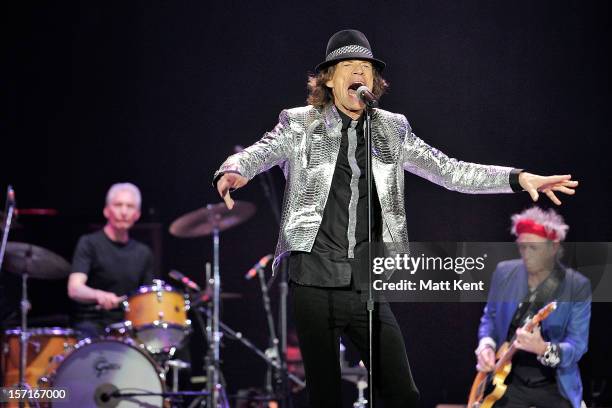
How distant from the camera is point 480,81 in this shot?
536 centimetres

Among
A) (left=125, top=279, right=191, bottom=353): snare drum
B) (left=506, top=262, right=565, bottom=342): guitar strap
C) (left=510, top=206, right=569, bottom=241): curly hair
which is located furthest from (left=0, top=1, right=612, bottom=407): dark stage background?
(left=125, top=279, right=191, bottom=353): snare drum

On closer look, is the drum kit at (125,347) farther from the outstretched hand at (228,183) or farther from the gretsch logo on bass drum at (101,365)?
the outstretched hand at (228,183)

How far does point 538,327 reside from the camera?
470cm

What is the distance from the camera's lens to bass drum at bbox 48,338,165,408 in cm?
530

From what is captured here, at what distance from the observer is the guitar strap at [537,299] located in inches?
188

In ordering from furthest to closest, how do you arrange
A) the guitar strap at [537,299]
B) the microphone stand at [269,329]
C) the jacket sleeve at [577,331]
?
the microphone stand at [269,329]
the guitar strap at [537,299]
the jacket sleeve at [577,331]

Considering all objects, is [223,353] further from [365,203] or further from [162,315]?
[365,203]

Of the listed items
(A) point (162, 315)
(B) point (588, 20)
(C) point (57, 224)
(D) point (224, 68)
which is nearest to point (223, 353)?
(A) point (162, 315)

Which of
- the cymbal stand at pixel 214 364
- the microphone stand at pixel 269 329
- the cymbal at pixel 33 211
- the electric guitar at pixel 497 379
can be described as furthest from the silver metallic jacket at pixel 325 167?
the cymbal at pixel 33 211

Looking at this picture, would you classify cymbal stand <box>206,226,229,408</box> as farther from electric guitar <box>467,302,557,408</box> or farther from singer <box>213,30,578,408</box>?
singer <box>213,30,578,408</box>

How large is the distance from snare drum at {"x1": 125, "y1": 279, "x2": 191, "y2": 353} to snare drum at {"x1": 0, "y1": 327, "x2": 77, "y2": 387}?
2.03 feet

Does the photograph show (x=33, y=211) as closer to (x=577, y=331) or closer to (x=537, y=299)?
(x=537, y=299)

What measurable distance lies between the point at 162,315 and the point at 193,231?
2.22 ft

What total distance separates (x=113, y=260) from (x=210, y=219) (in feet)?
2.74
